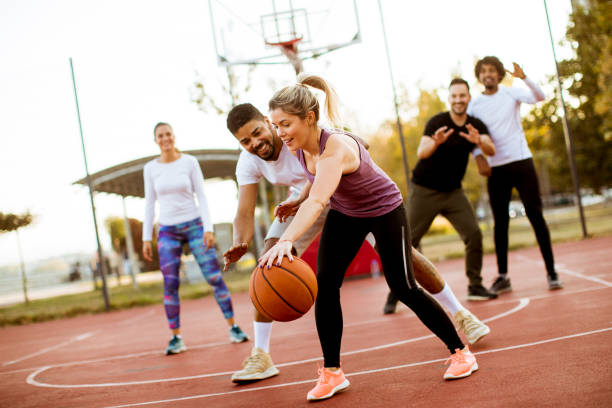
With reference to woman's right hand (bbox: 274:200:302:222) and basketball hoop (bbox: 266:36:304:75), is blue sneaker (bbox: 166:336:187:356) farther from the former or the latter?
basketball hoop (bbox: 266:36:304:75)

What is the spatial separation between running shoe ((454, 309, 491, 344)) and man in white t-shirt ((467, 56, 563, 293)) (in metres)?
2.12

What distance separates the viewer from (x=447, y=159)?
18.2 ft

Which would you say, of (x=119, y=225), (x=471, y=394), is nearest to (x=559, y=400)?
(x=471, y=394)

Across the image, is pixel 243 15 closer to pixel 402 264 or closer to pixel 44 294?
pixel 402 264

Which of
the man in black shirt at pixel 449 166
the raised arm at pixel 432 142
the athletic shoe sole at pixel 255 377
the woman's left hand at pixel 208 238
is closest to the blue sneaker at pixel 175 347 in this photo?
the woman's left hand at pixel 208 238

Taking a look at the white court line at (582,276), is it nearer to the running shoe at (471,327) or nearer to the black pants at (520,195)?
the black pants at (520,195)

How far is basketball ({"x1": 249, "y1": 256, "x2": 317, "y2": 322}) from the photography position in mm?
2959

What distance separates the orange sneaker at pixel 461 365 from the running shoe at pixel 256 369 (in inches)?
48.4

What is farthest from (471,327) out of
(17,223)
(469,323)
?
(17,223)

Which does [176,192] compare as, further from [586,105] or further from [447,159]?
[586,105]

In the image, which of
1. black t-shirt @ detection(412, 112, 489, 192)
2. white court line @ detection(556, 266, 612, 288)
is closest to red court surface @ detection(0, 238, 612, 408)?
white court line @ detection(556, 266, 612, 288)

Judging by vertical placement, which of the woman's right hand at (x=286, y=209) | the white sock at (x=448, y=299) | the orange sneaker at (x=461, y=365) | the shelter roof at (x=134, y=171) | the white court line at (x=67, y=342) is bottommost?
the white court line at (x=67, y=342)

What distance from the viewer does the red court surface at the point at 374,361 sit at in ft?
9.86

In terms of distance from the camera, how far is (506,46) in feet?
49.2
